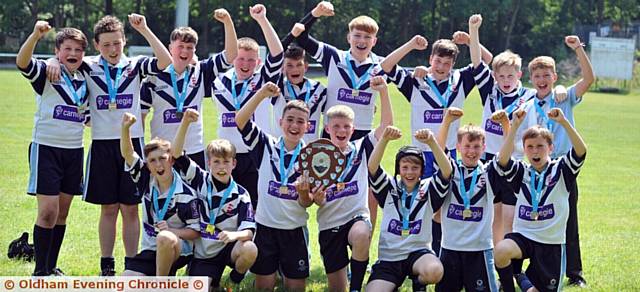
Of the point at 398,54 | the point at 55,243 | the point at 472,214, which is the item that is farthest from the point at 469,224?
the point at 55,243

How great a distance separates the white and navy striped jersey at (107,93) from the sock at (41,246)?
2.77 feet

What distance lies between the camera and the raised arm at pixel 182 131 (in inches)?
249

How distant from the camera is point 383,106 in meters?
6.82

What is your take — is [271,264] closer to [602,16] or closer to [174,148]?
[174,148]

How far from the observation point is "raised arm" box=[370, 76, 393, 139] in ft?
22.1

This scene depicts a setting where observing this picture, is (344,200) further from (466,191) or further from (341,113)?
(466,191)

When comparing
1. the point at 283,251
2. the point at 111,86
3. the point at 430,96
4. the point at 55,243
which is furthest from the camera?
the point at 430,96

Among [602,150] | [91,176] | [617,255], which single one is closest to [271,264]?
[91,176]

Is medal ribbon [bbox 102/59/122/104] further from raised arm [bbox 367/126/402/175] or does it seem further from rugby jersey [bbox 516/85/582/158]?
rugby jersey [bbox 516/85/582/158]

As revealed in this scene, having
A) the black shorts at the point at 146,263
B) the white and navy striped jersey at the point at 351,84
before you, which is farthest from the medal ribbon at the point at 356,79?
the black shorts at the point at 146,263

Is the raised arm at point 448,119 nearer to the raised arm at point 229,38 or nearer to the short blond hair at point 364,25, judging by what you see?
the short blond hair at point 364,25

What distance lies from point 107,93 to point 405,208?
8.49ft

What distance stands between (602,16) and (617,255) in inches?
2363

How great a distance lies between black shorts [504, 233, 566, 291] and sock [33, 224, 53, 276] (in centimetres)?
363
